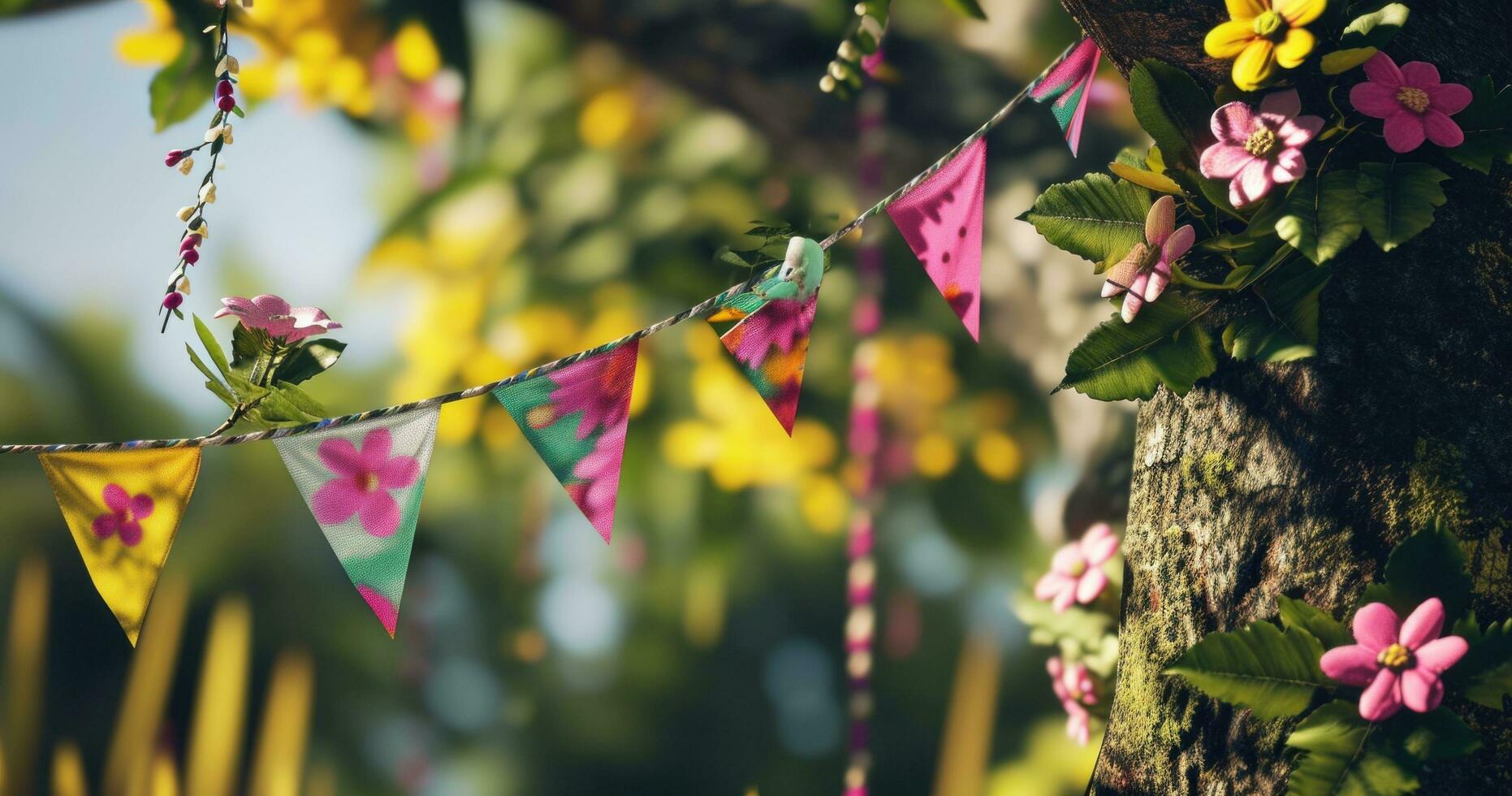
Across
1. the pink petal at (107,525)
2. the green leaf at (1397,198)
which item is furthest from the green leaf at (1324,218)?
the pink petal at (107,525)

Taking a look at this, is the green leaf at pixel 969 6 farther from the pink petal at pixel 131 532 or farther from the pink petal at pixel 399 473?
the pink petal at pixel 131 532

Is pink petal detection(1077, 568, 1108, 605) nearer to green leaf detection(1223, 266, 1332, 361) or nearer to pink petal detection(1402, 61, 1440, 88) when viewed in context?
green leaf detection(1223, 266, 1332, 361)

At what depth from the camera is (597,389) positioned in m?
0.84

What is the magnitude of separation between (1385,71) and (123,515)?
0.95 meters

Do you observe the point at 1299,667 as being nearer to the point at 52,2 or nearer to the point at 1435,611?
the point at 1435,611

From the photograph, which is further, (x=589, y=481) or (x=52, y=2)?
(x=52, y=2)

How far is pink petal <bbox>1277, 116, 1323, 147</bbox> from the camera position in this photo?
27.6 inches

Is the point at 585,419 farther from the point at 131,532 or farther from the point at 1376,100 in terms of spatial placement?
the point at 1376,100

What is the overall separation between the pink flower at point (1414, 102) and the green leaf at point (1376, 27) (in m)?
0.01

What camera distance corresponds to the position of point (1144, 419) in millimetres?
848

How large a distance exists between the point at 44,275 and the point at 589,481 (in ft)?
3.32

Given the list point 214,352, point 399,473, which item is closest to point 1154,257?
point 399,473

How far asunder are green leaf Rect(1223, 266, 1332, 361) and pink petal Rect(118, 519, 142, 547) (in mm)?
817

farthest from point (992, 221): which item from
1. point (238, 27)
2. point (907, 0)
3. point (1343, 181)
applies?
point (238, 27)
